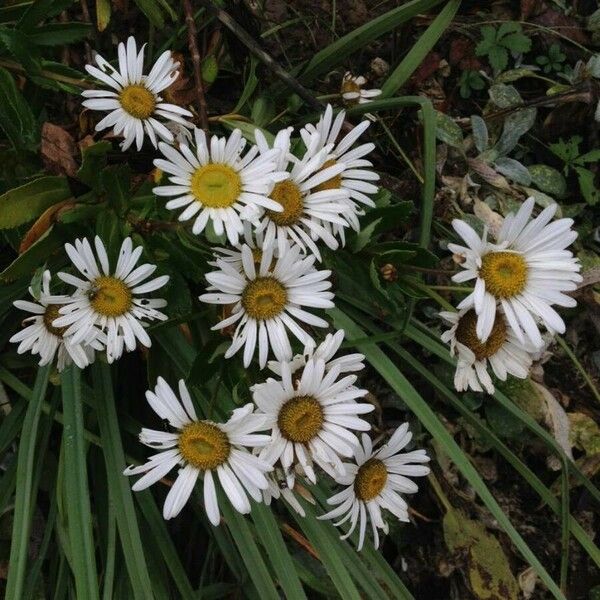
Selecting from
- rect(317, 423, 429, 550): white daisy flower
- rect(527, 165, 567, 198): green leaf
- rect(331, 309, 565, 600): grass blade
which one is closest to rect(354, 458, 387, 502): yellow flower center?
rect(317, 423, 429, 550): white daisy flower

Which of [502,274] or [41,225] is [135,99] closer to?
[41,225]

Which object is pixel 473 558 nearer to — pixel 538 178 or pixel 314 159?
pixel 538 178

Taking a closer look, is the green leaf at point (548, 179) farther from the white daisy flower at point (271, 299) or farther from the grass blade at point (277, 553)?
the grass blade at point (277, 553)

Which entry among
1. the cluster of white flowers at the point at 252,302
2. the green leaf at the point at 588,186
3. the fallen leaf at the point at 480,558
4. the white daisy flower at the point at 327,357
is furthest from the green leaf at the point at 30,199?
the green leaf at the point at 588,186

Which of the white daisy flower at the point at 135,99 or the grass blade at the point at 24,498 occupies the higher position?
the white daisy flower at the point at 135,99

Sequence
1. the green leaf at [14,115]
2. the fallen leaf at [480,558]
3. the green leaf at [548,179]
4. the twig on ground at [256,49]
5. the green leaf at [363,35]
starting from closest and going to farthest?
the green leaf at [14,115]
the twig on ground at [256,49]
the green leaf at [363,35]
the fallen leaf at [480,558]
the green leaf at [548,179]

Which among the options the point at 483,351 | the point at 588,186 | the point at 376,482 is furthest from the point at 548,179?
Answer: the point at 376,482

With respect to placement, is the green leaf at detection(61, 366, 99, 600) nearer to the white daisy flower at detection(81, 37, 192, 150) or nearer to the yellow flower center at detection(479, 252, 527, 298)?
the white daisy flower at detection(81, 37, 192, 150)
